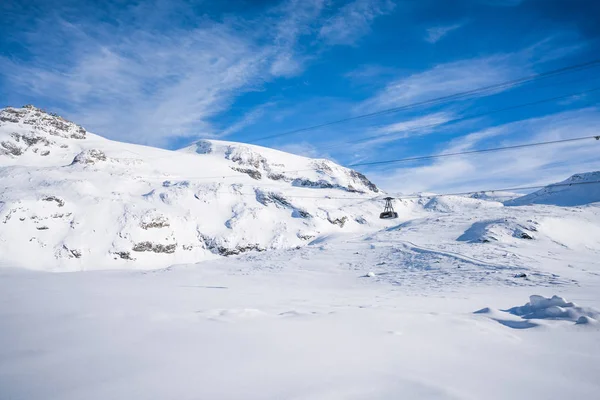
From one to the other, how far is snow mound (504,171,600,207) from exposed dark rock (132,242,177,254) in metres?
77.7

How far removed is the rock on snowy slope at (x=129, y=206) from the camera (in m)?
50.4

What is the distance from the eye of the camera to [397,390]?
2.55 metres

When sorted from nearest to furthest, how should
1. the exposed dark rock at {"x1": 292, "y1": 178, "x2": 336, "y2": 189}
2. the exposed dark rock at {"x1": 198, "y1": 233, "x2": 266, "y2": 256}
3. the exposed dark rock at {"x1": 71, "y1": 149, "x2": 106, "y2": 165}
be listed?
the exposed dark rock at {"x1": 198, "y1": 233, "x2": 266, "y2": 256}, the exposed dark rock at {"x1": 71, "y1": 149, "x2": 106, "y2": 165}, the exposed dark rock at {"x1": 292, "y1": 178, "x2": 336, "y2": 189}

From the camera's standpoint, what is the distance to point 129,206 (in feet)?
198

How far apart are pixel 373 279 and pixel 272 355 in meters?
12.4

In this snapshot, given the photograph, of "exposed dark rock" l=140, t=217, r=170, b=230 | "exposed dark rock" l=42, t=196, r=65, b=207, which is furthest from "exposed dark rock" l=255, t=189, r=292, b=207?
"exposed dark rock" l=42, t=196, r=65, b=207

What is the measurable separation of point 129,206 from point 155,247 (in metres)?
10.2

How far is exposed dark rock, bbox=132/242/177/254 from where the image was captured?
56.4m

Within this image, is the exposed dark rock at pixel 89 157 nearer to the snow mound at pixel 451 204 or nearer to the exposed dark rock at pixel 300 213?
the exposed dark rock at pixel 300 213

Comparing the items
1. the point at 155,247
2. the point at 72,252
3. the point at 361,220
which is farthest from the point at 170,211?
the point at 361,220

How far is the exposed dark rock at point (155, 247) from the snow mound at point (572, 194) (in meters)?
77.7

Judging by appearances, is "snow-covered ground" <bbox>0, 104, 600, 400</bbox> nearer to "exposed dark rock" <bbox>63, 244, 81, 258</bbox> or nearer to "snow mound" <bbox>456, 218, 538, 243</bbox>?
"snow mound" <bbox>456, 218, 538, 243</bbox>

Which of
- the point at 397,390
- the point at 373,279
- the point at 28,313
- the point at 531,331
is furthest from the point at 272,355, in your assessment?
the point at 373,279

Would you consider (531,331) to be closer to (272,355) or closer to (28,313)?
(272,355)
